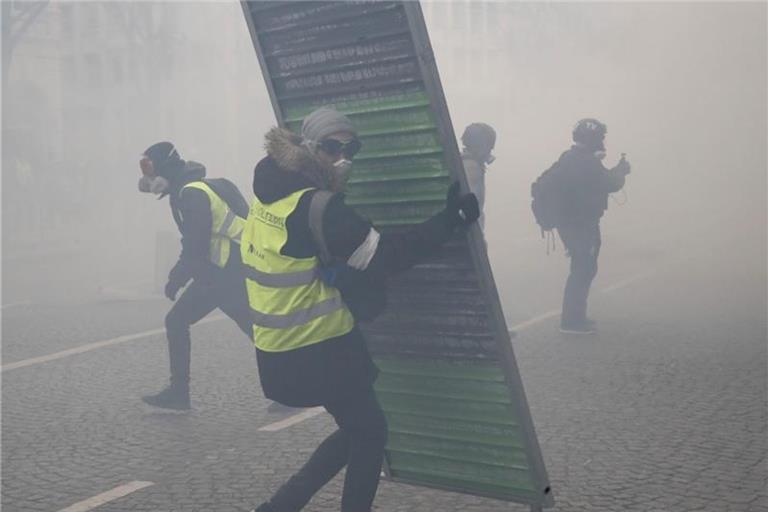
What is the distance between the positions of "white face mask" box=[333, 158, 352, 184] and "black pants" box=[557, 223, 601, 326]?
5.88 meters

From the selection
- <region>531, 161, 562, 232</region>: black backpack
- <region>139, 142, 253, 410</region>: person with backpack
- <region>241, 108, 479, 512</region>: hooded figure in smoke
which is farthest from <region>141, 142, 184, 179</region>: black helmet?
<region>531, 161, 562, 232</region>: black backpack

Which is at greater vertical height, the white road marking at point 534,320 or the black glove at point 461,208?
the black glove at point 461,208

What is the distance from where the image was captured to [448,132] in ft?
13.5

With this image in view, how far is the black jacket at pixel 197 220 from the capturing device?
22.3 ft

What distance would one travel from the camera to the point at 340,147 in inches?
165

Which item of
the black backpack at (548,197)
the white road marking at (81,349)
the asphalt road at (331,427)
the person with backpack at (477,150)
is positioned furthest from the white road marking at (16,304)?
the black backpack at (548,197)

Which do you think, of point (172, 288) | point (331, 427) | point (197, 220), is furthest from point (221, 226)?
point (331, 427)

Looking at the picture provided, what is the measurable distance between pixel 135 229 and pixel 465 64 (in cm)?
2109

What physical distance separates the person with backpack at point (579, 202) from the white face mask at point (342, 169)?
233 inches

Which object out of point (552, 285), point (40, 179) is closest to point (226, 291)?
point (552, 285)

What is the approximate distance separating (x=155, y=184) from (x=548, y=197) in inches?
159

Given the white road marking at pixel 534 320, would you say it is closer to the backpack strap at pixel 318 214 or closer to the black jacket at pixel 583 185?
the black jacket at pixel 583 185

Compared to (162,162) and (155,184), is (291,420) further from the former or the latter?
(162,162)

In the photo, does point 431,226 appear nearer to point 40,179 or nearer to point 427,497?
point 427,497
